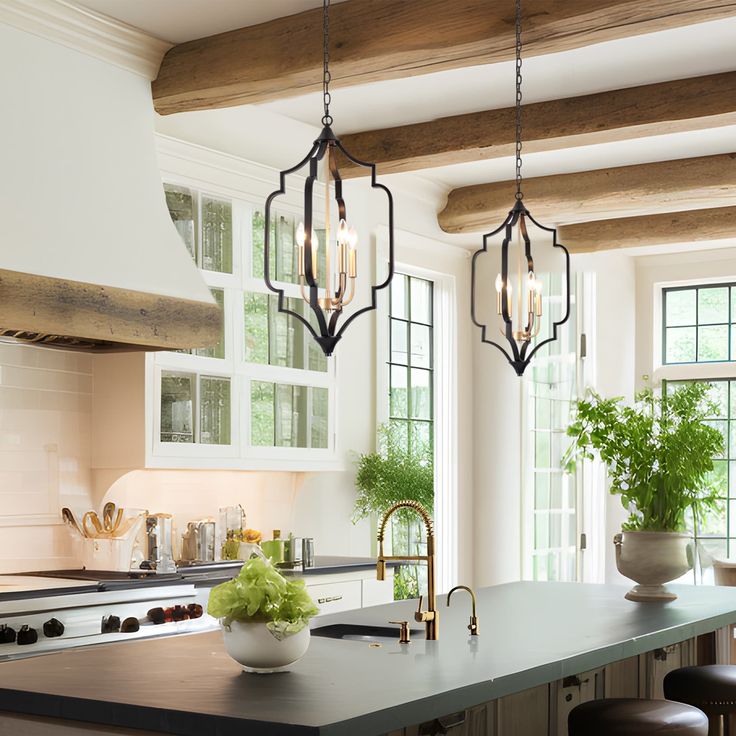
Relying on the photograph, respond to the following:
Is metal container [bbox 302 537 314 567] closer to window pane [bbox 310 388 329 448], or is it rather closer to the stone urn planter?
window pane [bbox 310 388 329 448]

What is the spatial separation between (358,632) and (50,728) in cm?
124

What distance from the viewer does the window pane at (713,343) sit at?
859 centimetres

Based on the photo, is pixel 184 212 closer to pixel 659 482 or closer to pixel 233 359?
pixel 233 359

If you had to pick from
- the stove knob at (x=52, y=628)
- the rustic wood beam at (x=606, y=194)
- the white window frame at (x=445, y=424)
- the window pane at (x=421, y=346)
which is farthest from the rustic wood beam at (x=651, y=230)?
the stove knob at (x=52, y=628)

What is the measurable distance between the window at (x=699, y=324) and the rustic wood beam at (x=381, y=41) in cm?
486

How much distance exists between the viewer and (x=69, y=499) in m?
4.82

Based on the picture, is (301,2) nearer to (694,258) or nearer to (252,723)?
(252,723)

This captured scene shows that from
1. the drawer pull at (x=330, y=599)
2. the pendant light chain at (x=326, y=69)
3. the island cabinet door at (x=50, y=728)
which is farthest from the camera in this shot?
the drawer pull at (x=330, y=599)

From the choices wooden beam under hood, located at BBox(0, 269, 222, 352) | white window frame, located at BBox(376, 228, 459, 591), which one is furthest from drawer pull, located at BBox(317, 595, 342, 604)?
white window frame, located at BBox(376, 228, 459, 591)

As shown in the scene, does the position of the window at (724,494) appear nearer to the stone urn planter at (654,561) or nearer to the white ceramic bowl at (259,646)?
the stone urn planter at (654,561)

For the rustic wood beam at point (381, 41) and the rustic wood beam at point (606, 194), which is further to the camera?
the rustic wood beam at point (606, 194)

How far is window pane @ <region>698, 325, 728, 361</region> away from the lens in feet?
28.2

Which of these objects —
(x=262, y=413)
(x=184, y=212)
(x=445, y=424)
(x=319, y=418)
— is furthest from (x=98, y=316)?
(x=445, y=424)

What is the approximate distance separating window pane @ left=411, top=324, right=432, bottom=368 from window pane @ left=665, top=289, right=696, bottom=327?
2.22m
